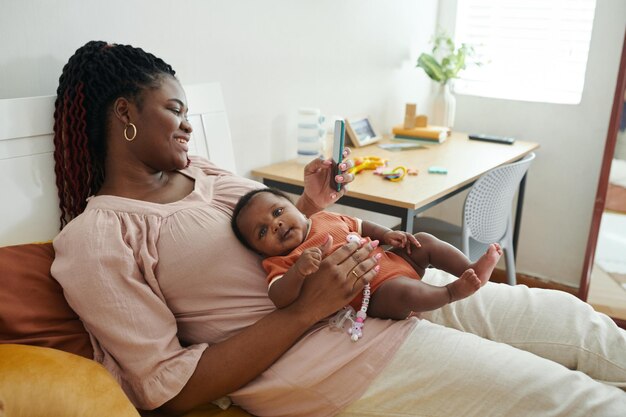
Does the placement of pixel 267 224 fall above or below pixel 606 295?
above

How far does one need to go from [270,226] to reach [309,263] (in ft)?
0.66

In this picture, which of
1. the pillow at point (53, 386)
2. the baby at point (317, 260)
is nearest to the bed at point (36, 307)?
the pillow at point (53, 386)

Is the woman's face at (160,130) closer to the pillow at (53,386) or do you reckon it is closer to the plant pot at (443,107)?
the pillow at (53,386)

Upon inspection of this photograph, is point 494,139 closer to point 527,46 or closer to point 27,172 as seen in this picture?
point 527,46

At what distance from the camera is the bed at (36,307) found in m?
0.97

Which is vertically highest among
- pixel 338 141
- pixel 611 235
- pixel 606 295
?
pixel 338 141

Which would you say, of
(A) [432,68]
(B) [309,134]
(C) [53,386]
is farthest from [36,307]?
(A) [432,68]

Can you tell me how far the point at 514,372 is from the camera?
46.1 inches

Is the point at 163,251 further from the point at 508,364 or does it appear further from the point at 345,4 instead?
the point at 345,4

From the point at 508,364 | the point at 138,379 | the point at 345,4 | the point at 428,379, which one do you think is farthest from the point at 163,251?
the point at 345,4

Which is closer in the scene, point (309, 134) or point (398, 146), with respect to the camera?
point (309, 134)

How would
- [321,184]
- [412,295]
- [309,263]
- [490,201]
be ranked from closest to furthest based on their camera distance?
[309,263] → [412,295] → [321,184] → [490,201]

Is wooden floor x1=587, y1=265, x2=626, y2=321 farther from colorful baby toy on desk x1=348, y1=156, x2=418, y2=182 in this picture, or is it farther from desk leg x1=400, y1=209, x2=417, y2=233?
desk leg x1=400, y1=209, x2=417, y2=233

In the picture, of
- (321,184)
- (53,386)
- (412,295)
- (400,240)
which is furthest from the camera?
(321,184)
